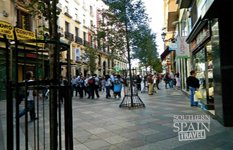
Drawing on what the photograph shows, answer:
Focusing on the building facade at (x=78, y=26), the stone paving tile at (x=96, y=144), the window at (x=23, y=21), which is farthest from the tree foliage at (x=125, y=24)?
the building facade at (x=78, y=26)

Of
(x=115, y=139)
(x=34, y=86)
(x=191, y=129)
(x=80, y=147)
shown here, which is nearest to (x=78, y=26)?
(x=191, y=129)

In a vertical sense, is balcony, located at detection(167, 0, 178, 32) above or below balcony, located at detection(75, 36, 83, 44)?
above

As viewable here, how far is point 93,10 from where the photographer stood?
5125cm

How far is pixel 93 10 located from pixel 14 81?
49.4 m

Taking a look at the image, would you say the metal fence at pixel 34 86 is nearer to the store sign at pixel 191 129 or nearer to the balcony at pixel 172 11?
the store sign at pixel 191 129

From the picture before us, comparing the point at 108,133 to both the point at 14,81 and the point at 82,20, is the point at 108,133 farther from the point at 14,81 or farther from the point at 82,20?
the point at 82,20

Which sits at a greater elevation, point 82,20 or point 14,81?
point 82,20

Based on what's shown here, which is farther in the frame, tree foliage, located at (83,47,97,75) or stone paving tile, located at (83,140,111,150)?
tree foliage, located at (83,47,97,75)

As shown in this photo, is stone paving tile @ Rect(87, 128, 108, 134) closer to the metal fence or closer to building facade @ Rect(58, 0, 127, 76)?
the metal fence

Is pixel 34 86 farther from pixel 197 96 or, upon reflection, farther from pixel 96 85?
pixel 96 85

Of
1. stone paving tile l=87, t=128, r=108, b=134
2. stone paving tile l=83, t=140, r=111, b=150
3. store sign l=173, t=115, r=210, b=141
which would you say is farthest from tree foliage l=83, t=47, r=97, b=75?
stone paving tile l=83, t=140, r=111, b=150

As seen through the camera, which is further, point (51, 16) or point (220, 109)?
point (220, 109)

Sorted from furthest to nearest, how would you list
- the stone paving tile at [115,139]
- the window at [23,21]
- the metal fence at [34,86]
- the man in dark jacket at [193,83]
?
1. the window at [23,21]
2. the man in dark jacket at [193,83]
3. the stone paving tile at [115,139]
4. the metal fence at [34,86]

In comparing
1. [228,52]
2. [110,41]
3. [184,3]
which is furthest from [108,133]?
[184,3]
